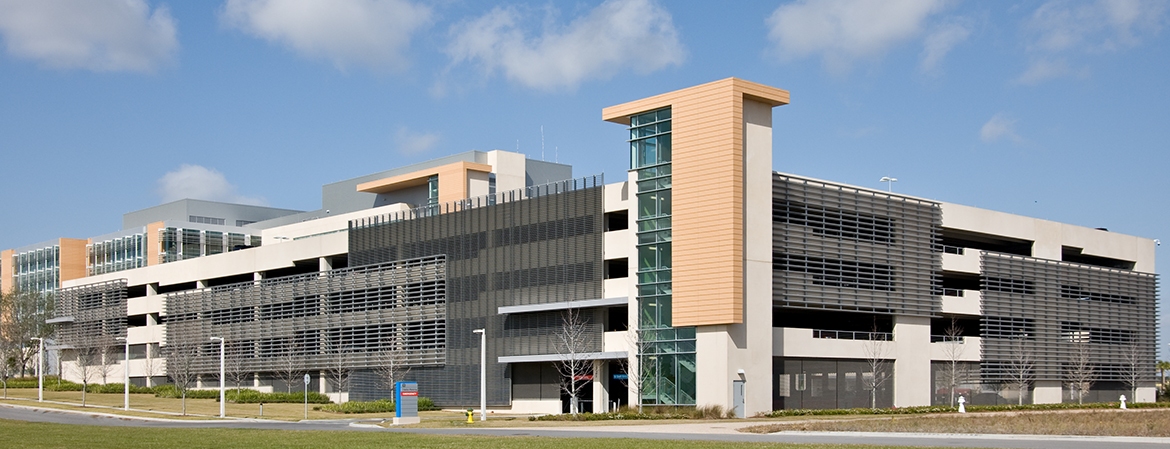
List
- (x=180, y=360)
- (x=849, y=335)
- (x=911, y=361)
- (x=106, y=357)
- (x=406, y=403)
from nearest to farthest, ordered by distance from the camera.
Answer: (x=406, y=403), (x=849, y=335), (x=911, y=361), (x=180, y=360), (x=106, y=357)

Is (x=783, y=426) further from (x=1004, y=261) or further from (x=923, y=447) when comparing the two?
(x=1004, y=261)

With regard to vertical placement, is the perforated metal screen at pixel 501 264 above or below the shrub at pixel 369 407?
above

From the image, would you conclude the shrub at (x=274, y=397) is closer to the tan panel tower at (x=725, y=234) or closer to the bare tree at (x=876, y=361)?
the tan panel tower at (x=725, y=234)

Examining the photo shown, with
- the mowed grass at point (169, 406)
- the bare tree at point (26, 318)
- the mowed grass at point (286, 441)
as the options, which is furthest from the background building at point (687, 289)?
the bare tree at point (26, 318)

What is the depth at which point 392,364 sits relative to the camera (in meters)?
74.8

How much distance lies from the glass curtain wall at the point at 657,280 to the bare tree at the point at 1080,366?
33.1 metres

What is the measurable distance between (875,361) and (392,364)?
29.4 meters

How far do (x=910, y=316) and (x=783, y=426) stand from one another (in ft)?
92.2

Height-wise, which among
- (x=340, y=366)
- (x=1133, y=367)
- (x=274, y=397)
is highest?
(x=340, y=366)

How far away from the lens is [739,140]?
57375 mm

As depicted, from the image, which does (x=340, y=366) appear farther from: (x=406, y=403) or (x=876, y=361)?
(x=876, y=361)

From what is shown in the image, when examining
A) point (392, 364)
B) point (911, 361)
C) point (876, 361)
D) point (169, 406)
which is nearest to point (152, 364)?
point (169, 406)

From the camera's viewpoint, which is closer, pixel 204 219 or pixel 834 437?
pixel 834 437

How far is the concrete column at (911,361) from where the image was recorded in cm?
6688
